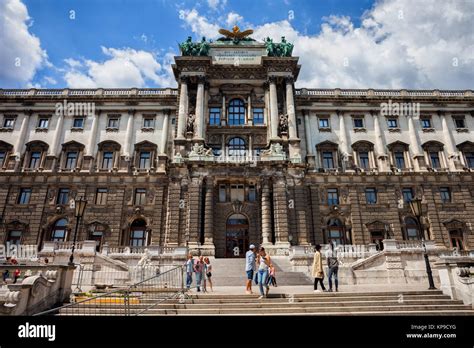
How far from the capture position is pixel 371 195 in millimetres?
33531

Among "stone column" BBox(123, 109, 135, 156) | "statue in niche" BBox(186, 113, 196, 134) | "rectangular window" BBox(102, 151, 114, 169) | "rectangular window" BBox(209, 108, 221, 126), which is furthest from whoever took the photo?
"rectangular window" BBox(209, 108, 221, 126)

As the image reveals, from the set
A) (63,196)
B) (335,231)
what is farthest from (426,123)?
(63,196)

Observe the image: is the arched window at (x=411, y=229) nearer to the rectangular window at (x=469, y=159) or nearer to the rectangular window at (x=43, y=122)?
the rectangular window at (x=469, y=159)

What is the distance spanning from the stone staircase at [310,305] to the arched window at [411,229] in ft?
71.0

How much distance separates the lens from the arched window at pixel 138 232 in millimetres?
31719

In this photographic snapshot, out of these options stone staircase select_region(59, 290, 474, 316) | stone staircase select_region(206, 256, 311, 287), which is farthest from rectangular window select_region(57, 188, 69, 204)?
stone staircase select_region(59, 290, 474, 316)

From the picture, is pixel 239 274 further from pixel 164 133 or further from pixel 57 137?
pixel 57 137

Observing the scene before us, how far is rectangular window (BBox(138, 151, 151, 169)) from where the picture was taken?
34.8 m

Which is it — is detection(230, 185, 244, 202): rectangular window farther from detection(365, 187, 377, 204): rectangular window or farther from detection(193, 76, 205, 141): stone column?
detection(365, 187, 377, 204): rectangular window

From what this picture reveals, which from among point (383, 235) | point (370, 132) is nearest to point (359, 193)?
point (383, 235)

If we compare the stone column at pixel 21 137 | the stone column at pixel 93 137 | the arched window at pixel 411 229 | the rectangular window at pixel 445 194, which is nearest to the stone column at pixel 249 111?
the stone column at pixel 93 137

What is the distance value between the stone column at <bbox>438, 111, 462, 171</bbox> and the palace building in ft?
0.51
